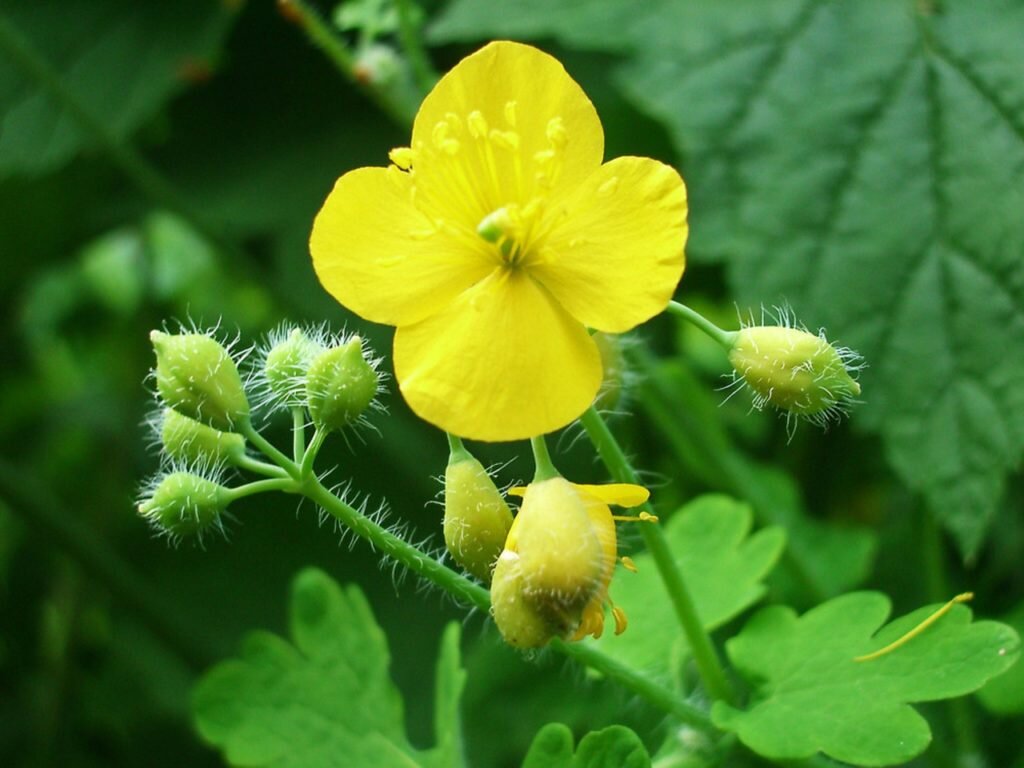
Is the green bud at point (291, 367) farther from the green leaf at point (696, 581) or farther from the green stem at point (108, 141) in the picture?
the green stem at point (108, 141)

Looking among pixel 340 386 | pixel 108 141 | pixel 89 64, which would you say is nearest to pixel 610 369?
pixel 340 386

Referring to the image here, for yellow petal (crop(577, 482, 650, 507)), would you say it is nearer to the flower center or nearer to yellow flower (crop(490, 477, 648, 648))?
yellow flower (crop(490, 477, 648, 648))

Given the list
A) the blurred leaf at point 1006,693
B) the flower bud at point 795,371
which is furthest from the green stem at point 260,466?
the blurred leaf at point 1006,693

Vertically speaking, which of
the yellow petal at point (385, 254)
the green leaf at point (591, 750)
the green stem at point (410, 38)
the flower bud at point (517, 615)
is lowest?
the green leaf at point (591, 750)

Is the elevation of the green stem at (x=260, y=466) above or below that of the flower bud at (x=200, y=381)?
below

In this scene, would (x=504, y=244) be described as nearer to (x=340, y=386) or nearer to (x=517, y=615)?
(x=340, y=386)

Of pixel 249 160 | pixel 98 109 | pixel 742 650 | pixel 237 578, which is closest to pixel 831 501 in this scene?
pixel 742 650

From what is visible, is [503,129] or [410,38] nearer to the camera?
[503,129]

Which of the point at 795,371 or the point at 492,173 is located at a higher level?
the point at 492,173
